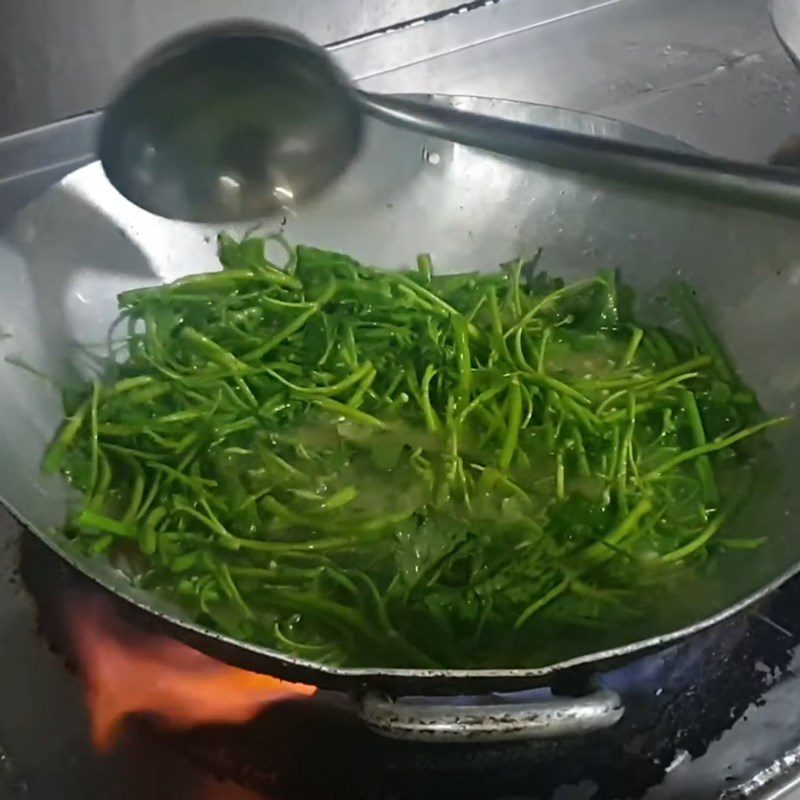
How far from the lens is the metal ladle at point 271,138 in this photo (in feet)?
3.05

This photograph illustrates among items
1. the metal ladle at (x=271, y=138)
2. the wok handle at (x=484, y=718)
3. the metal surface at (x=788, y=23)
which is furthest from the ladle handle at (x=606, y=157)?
the wok handle at (x=484, y=718)

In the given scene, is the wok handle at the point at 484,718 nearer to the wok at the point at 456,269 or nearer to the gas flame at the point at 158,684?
the wok at the point at 456,269

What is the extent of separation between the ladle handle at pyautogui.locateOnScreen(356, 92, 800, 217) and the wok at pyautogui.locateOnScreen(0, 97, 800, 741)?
14 millimetres

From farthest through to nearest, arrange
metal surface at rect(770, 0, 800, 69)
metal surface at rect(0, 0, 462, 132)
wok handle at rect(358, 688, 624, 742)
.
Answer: metal surface at rect(770, 0, 800, 69)
metal surface at rect(0, 0, 462, 132)
wok handle at rect(358, 688, 624, 742)

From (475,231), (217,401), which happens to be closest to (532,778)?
(217,401)

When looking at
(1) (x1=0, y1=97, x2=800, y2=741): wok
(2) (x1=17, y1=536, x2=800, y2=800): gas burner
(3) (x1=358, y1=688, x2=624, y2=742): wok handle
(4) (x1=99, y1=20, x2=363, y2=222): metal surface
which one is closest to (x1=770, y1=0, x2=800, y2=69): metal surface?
(1) (x1=0, y1=97, x2=800, y2=741): wok

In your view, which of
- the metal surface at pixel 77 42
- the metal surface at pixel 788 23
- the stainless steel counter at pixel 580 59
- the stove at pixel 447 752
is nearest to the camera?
the stove at pixel 447 752

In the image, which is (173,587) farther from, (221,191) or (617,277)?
(617,277)

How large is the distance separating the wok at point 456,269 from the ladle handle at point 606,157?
0.01m

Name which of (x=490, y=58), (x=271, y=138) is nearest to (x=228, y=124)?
(x=271, y=138)

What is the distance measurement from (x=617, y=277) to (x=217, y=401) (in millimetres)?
457

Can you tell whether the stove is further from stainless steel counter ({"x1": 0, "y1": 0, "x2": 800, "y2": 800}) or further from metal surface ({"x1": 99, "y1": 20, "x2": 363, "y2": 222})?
metal surface ({"x1": 99, "y1": 20, "x2": 363, "y2": 222})

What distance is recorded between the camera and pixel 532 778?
75 cm

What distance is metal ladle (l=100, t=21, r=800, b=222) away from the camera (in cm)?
93
